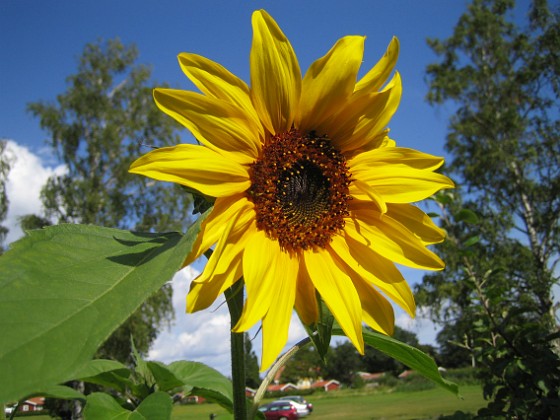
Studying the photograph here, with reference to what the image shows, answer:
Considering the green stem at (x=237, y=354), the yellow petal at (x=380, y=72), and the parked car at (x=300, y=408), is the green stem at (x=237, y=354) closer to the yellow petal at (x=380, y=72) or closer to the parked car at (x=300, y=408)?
the yellow petal at (x=380, y=72)

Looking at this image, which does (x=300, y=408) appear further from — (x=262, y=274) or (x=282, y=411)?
(x=262, y=274)

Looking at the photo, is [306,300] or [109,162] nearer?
[306,300]

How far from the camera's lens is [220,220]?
0.72 meters

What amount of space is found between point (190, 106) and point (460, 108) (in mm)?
14699

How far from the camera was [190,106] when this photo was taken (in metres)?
0.71

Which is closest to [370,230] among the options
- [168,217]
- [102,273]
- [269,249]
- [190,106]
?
[269,249]

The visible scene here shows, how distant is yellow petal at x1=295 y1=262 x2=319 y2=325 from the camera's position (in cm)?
74

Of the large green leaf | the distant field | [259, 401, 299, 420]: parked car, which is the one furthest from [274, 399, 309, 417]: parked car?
the large green leaf

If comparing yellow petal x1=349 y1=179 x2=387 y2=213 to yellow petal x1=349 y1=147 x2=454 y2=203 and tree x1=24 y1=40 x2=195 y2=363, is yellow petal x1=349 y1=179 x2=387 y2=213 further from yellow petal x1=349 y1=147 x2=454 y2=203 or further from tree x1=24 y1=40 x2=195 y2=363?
tree x1=24 y1=40 x2=195 y2=363

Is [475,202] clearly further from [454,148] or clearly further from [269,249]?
[269,249]

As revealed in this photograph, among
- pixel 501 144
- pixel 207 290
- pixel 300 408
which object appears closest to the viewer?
pixel 207 290

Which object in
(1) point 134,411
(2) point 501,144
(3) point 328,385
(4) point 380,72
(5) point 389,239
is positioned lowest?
(3) point 328,385

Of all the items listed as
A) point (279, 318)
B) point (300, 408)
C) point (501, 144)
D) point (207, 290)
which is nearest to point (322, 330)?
point (279, 318)

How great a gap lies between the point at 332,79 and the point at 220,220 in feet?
0.91
